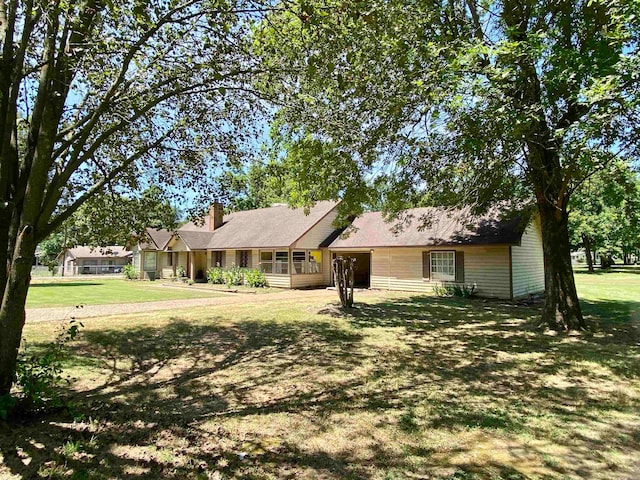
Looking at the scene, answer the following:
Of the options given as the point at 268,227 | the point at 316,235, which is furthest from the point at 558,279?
the point at 268,227

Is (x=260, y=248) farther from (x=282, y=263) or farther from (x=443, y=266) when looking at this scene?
(x=443, y=266)

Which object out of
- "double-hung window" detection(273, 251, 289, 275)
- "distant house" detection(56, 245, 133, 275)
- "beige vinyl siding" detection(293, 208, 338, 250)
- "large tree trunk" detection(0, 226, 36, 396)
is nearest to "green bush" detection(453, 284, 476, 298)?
"beige vinyl siding" detection(293, 208, 338, 250)

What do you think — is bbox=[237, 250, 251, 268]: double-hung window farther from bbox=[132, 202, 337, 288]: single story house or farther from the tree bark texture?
the tree bark texture

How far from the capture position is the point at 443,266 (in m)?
19.1

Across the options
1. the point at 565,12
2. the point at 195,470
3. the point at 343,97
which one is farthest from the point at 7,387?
the point at 565,12

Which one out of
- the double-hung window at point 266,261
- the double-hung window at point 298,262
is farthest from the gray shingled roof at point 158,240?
the double-hung window at point 298,262

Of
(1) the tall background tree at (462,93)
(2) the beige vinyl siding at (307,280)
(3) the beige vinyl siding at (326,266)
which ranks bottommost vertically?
(2) the beige vinyl siding at (307,280)

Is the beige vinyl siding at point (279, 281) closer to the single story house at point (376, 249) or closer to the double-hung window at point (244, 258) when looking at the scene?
Answer: the single story house at point (376, 249)

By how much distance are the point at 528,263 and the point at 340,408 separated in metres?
17.6

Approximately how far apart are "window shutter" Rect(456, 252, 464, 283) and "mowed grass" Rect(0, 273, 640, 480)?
8560 mm

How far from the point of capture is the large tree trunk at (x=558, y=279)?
9930 millimetres

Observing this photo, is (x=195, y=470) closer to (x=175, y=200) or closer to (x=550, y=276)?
(x=175, y=200)

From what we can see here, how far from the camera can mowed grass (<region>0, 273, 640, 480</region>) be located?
350cm

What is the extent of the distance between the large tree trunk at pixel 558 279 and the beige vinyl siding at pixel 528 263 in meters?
7.16
